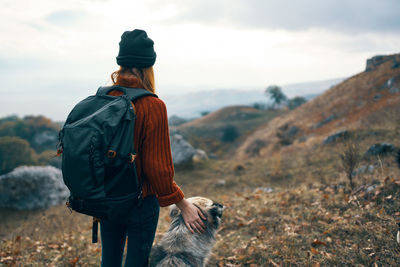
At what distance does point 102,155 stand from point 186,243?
117 cm

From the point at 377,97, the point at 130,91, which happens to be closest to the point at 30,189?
the point at 130,91

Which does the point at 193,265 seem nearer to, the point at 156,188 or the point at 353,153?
the point at 156,188

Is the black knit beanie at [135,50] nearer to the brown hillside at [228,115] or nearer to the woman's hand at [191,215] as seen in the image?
the woman's hand at [191,215]

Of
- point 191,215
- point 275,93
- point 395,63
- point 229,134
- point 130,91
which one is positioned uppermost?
point 395,63

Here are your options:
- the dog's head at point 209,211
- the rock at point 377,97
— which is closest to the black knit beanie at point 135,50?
the dog's head at point 209,211

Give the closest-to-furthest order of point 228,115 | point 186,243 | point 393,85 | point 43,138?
point 186,243
point 393,85
point 43,138
point 228,115

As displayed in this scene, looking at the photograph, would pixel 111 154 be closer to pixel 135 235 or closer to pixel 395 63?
pixel 135 235

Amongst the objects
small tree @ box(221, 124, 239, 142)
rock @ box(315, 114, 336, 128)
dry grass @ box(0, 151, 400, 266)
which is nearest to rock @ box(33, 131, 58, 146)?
small tree @ box(221, 124, 239, 142)

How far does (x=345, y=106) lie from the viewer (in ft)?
88.4

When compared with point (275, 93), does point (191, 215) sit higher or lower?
lower

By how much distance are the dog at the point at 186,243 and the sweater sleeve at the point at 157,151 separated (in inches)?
25.1

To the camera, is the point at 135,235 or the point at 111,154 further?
the point at 135,235

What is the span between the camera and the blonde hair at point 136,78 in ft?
6.82

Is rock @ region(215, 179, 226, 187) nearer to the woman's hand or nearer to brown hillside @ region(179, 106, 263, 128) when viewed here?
the woman's hand
